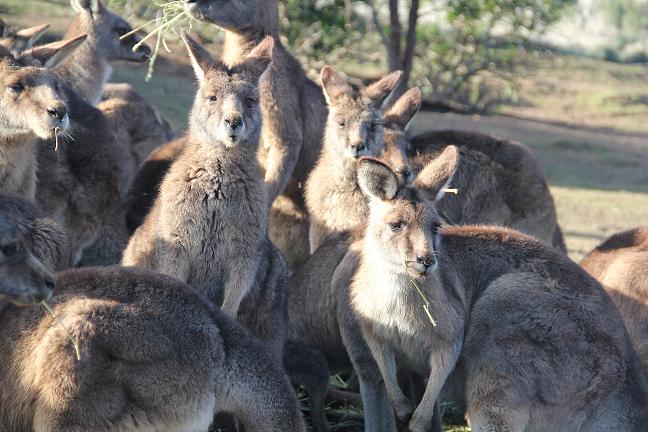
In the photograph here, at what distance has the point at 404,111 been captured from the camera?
9.32 metres

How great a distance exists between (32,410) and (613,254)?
4524 mm

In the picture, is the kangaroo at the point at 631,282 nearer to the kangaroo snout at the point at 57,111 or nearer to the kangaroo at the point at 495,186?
the kangaroo at the point at 495,186

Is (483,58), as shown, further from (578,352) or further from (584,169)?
(578,352)

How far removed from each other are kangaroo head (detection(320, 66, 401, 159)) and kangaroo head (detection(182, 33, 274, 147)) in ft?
4.15

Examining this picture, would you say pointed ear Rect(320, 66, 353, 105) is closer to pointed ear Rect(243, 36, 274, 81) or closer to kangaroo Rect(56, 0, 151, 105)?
pointed ear Rect(243, 36, 274, 81)

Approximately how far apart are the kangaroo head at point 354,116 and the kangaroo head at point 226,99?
126 centimetres

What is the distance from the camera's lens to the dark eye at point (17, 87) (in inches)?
298

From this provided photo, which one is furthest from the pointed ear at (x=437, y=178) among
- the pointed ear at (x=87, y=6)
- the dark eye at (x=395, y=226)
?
the pointed ear at (x=87, y=6)

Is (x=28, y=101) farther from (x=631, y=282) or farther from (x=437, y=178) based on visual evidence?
(x=631, y=282)

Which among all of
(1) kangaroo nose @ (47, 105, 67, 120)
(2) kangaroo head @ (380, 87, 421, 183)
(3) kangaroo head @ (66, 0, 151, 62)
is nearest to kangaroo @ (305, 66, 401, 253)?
(2) kangaroo head @ (380, 87, 421, 183)

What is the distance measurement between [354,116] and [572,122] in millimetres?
15632

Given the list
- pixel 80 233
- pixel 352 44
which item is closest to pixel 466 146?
pixel 80 233

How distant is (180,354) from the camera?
5641mm

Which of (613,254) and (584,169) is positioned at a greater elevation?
(613,254)
